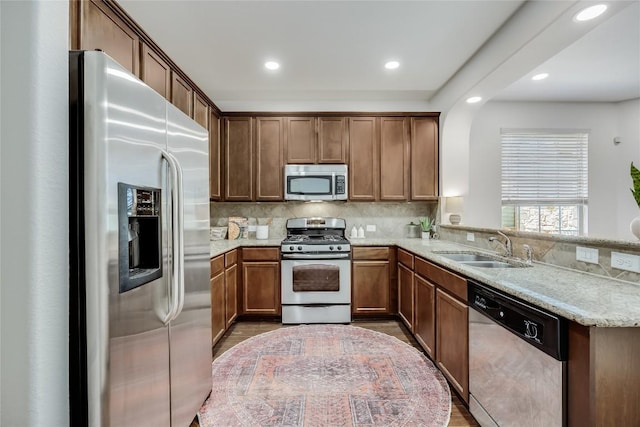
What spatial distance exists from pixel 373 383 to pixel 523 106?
4.23 metres

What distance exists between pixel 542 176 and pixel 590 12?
3.12 m

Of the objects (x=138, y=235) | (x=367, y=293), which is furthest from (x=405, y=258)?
(x=138, y=235)

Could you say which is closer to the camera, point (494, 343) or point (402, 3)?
point (494, 343)

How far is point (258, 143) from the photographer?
397 centimetres

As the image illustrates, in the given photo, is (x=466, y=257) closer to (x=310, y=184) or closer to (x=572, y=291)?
(x=572, y=291)

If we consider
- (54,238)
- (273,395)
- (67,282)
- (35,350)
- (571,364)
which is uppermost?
(54,238)

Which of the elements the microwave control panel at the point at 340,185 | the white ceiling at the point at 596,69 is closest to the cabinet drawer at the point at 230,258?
the microwave control panel at the point at 340,185

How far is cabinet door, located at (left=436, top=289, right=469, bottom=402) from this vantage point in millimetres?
1944

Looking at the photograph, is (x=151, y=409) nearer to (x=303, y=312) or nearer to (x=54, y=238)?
(x=54, y=238)

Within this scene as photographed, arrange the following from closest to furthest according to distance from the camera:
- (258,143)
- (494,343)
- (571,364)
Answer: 1. (571,364)
2. (494,343)
3. (258,143)

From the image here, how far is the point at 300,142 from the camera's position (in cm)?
397

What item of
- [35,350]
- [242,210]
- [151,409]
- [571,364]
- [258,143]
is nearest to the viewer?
[35,350]

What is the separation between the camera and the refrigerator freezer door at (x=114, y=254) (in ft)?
3.49

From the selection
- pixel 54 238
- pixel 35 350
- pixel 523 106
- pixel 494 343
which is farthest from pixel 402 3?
pixel 523 106
